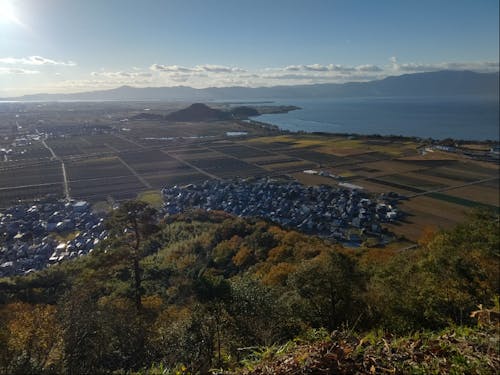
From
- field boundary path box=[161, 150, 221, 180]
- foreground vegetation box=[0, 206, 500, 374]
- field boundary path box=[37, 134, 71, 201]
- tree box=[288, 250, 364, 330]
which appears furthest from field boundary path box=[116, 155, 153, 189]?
tree box=[288, 250, 364, 330]

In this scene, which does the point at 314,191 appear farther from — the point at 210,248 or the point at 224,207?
the point at 210,248


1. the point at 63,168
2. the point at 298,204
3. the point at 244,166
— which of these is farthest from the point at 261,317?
the point at 63,168

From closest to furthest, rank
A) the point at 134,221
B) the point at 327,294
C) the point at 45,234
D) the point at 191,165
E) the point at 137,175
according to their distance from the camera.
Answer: the point at 327,294 < the point at 134,221 < the point at 45,234 < the point at 137,175 < the point at 191,165

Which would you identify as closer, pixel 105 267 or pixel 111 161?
pixel 105 267

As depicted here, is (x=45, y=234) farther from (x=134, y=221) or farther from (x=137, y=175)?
(x=137, y=175)

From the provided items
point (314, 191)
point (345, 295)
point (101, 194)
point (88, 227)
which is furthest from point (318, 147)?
point (345, 295)

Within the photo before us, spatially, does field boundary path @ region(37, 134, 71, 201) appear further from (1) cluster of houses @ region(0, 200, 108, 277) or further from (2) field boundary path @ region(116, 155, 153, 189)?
(2) field boundary path @ region(116, 155, 153, 189)

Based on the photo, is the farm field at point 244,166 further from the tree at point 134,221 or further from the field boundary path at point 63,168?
the tree at point 134,221
